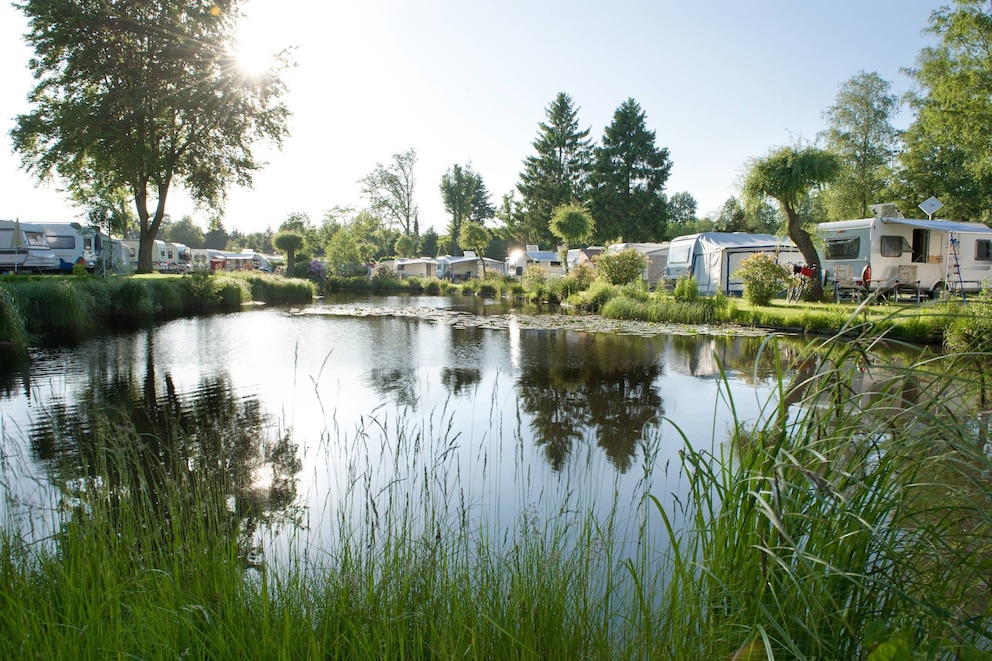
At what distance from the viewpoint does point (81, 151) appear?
824 inches

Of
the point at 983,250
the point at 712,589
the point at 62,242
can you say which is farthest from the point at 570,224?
the point at 712,589

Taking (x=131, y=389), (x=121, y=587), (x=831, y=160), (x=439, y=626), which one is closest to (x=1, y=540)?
(x=121, y=587)

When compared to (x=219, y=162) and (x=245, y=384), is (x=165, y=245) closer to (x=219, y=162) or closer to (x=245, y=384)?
(x=219, y=162)

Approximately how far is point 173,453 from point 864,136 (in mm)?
32158

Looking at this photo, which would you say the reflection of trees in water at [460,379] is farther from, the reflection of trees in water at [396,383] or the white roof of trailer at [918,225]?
the white roof of trailer at [918,225]

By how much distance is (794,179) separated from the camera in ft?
49.8

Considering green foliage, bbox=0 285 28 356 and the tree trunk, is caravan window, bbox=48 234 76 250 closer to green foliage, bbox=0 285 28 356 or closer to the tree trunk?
green foliage, bbox=0 285 28 356

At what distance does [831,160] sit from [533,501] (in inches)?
603

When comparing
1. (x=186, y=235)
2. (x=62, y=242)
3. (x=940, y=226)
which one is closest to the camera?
(x=940, y=226)

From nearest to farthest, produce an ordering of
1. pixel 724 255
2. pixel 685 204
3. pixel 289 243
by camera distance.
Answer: pixel 724 255, pixel 289 243, pixel 685 204

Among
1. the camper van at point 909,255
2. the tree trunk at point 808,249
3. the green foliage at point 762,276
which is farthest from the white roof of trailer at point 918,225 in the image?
the green foliage at point 762,276

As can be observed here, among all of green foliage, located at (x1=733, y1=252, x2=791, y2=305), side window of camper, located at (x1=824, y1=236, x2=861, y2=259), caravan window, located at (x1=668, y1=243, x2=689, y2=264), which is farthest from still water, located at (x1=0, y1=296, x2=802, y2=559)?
caravan window, located at (x1=668, y1=243, x2=689, y2=264)

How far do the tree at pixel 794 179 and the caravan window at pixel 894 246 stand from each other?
1.59 meters

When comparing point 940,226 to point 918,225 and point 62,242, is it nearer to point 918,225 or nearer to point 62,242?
point 918,225
